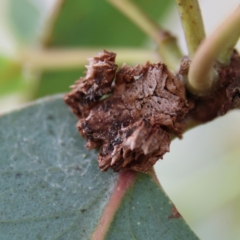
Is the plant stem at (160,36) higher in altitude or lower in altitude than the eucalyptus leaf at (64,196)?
higher

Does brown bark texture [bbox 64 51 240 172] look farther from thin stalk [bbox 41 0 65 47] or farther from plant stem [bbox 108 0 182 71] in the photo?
thin stalk [bbox 41 0 65 47]

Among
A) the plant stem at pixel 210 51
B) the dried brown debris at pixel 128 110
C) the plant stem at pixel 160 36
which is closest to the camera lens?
the plant stem at pixel 210 51

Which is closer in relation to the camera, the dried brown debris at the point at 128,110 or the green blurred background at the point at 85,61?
the dried brown debris at the point at 128,110

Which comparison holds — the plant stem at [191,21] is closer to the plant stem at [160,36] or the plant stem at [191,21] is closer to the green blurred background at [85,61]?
the plant stem at [160,36]

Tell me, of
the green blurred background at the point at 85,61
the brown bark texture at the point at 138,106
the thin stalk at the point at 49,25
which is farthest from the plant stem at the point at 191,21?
the thin stalk at the point at 49,25

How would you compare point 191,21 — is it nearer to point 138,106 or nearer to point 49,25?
point 138,106

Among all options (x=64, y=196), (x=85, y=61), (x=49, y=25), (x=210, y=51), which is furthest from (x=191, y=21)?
(x=49, y=25)

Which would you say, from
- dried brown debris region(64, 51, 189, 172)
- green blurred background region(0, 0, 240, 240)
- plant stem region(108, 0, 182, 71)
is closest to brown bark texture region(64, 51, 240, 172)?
dried brown debris region(64, 51, 189, 172)

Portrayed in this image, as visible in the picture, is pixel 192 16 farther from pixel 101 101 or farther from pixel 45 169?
pixel 45 169
